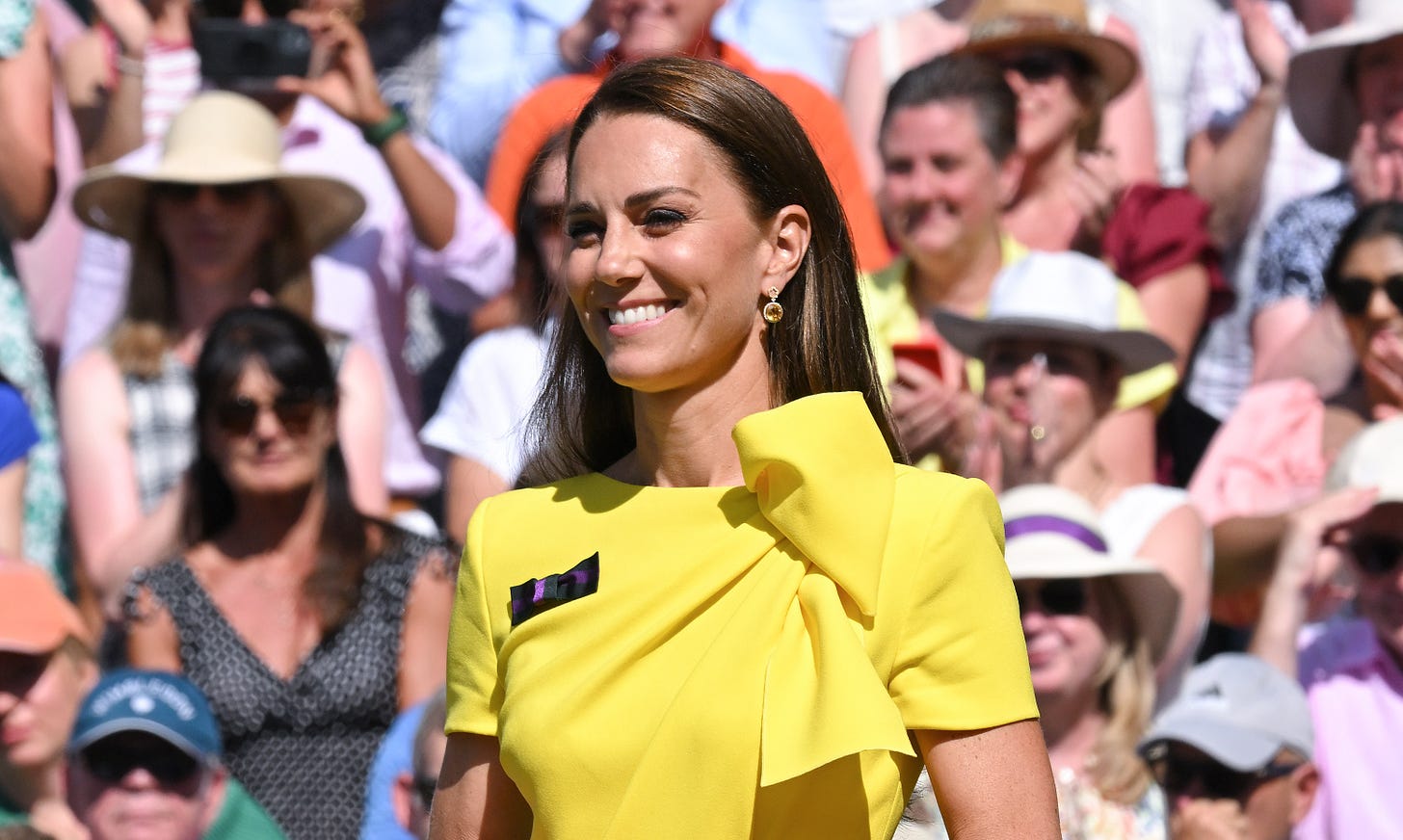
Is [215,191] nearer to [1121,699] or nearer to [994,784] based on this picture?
[1121,699]

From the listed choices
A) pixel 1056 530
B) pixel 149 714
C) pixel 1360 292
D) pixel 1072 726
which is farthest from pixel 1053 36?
pixel 149 714

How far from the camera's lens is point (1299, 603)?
4965 millimetres

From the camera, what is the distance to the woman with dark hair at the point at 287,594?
4.77 meters

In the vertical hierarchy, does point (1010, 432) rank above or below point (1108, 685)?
above

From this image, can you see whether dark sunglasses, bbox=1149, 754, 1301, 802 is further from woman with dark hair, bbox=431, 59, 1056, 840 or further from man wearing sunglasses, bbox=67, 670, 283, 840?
woman with dark hair, bbox=431, 59, 1056, 840

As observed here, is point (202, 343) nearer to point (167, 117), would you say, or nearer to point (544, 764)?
point (167, 117)

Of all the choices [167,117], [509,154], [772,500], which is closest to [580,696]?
[772,500]

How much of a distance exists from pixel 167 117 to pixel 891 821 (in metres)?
4.49

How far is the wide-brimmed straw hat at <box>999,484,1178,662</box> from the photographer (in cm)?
477

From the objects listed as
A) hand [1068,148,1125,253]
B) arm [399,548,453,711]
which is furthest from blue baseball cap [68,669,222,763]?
hand [1068,148,1125,253]

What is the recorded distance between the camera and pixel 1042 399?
5215 mm

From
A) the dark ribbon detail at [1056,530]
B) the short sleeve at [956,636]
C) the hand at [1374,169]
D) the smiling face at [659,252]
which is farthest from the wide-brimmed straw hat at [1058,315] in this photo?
the short sleeve at [956,636]

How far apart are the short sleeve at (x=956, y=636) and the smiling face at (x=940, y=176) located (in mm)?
3257

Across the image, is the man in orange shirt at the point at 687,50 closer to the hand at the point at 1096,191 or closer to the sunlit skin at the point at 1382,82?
the hand at the point at 1096,191
